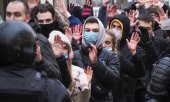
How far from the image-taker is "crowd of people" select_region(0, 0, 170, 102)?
256cm

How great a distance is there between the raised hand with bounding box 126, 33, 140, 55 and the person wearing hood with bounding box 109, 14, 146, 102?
63 millimetres

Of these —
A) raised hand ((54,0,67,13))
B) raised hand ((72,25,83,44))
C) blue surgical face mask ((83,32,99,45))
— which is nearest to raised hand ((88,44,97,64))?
blue surgical face mask ((83,32,99,45))

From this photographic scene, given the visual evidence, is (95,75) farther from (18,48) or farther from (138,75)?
(18,48)

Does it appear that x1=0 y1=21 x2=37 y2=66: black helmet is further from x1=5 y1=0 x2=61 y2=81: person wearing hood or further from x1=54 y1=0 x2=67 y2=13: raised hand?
x1=54 y1=0 x2=67 y2=13: raised hand

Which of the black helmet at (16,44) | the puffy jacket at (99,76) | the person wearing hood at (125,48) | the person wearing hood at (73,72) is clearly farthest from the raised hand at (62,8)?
the black helmet at (16,44)

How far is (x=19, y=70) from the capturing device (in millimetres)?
2568

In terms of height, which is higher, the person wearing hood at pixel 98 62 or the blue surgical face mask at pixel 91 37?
the blue surgical face mask at pixel 91 37

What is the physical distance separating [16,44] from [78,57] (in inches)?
101

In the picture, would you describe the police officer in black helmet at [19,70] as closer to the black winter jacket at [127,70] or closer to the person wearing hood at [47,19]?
the person wearing hood at [47,19]

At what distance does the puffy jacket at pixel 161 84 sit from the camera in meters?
3.96

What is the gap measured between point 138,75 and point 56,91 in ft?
12.3

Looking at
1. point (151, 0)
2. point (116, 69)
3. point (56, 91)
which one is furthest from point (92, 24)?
point (151, 0)

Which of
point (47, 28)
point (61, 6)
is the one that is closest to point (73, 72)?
point (47, 28)

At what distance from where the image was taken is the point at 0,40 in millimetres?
2557
